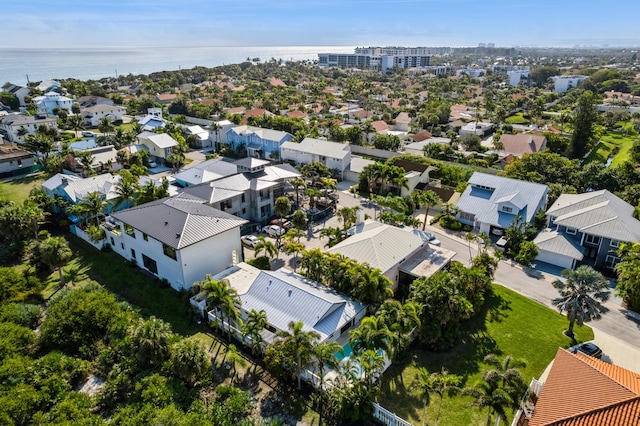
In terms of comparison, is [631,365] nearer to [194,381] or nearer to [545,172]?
[194,381]

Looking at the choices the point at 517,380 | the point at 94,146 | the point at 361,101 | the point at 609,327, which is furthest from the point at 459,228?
the point at 361,101

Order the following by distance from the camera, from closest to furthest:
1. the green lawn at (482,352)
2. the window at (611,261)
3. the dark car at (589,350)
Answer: the green lawn at (482,352) < the dark car at (589,350) < the window at (611,261)

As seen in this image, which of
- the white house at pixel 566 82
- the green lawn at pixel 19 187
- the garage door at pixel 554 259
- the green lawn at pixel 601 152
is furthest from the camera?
the white house at pixel 566 82

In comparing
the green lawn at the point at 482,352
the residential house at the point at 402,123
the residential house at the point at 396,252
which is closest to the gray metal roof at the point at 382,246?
the residential house at the point at 396,252

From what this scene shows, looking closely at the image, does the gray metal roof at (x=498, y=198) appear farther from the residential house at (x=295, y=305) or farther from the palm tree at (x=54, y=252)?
the palm tree at (x=54, y=252)

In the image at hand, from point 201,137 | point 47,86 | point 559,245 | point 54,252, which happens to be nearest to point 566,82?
point 201,137

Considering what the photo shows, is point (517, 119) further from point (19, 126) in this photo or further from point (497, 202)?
point (19, 126)
